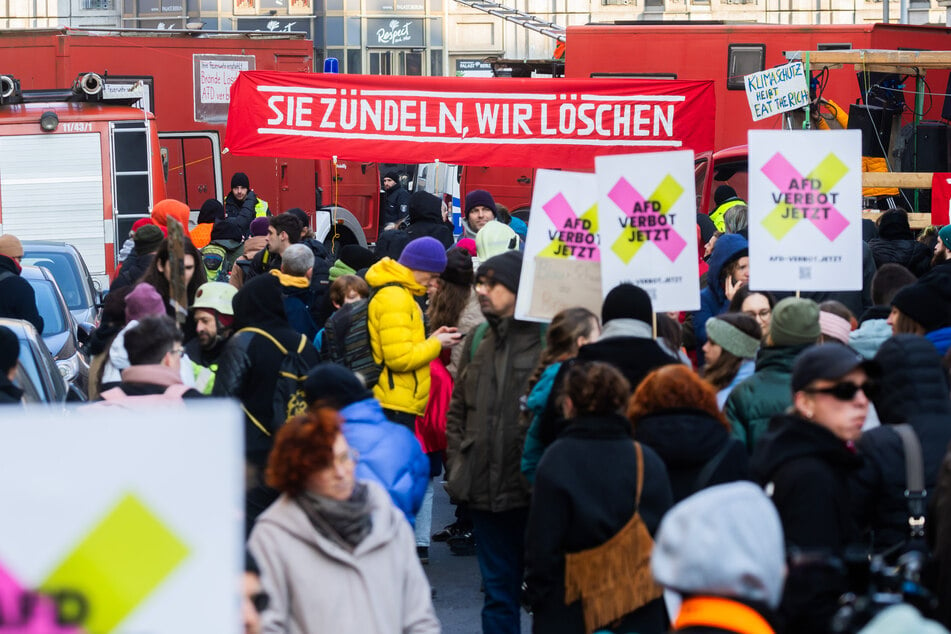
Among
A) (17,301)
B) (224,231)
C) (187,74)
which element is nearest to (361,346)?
(17,301)

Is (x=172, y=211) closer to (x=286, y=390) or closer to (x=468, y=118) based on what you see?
(x=286, y=390)

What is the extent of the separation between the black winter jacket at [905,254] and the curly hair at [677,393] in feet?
19.8

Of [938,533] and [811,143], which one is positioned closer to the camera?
[938,533]

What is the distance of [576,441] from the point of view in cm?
504

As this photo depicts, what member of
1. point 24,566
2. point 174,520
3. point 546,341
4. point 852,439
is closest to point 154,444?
point 174,520

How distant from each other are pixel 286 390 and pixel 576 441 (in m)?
2.17

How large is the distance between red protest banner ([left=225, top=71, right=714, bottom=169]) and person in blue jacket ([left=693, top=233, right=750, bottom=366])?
5148 mm

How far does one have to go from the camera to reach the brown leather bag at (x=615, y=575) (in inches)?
197

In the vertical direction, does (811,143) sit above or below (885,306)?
above

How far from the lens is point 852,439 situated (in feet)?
15.6

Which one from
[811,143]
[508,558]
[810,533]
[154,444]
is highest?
[811,143]

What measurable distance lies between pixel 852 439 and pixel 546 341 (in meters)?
1.89

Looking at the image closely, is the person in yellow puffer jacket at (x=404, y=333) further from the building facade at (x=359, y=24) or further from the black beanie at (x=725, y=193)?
the building facade at (x=359, y=24)

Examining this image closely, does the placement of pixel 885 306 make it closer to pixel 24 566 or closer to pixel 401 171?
pixel 24 566
